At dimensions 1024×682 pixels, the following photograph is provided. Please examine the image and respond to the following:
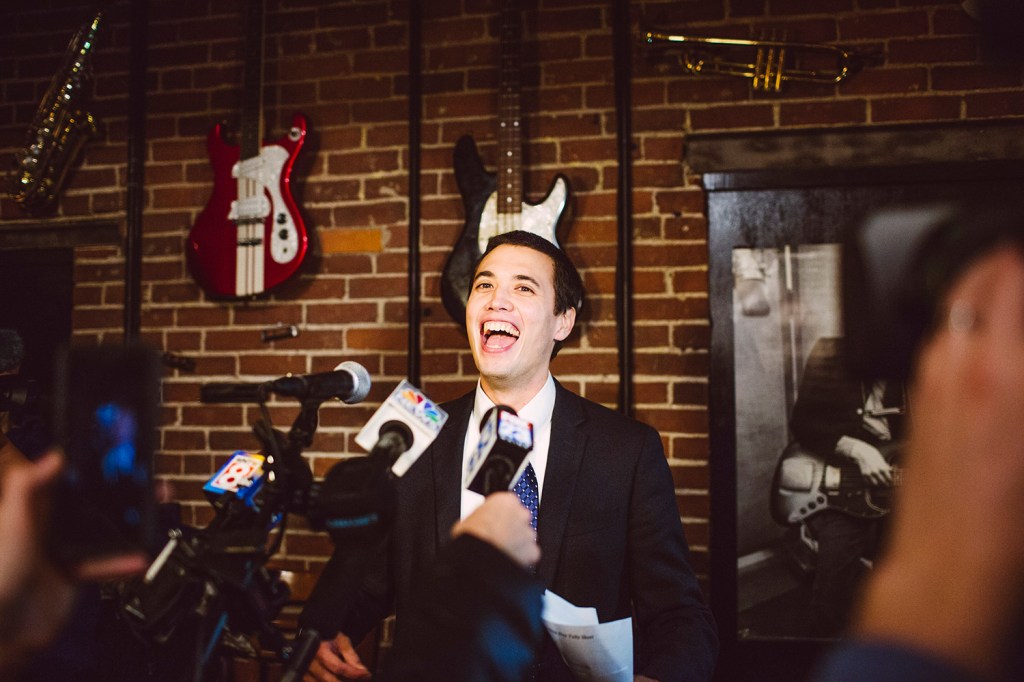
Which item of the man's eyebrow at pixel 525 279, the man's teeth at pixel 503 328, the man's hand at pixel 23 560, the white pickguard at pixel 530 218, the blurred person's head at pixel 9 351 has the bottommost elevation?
the man's hand at pixel 23 560

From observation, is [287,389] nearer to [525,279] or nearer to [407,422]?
[407,422]

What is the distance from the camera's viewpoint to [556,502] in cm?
173

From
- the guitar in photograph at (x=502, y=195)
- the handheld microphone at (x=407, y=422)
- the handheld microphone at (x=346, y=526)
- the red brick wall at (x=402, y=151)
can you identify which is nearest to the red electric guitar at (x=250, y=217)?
the red brick wall at (x=402, y=151)

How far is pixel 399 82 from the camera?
2.72 metres

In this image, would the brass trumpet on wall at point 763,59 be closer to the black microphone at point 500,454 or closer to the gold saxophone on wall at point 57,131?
the black microphone at point 500,454

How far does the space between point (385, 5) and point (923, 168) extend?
7.31 ft

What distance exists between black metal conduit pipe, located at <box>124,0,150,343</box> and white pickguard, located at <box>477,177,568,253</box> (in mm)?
1564

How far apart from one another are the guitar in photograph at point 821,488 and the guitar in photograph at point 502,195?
1.21 m

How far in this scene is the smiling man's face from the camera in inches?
74.2

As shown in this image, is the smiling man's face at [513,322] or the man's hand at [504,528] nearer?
the man's hand at [504,528]

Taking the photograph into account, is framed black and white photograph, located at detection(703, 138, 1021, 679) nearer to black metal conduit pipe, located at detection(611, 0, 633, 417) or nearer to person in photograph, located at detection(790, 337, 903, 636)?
person in photograph, located at detection(790, 337, 903, 636)

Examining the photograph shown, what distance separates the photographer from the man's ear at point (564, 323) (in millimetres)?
2092

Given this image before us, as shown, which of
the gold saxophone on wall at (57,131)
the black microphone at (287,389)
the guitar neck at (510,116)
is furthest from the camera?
the gold saxophone on wall at (57,131)

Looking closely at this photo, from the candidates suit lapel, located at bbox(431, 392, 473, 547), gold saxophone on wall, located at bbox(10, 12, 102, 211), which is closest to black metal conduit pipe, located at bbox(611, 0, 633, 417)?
suit lapel, located at bbox(431, 392, 473, 547)
